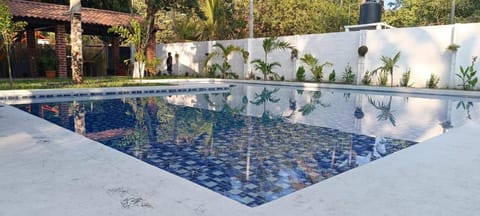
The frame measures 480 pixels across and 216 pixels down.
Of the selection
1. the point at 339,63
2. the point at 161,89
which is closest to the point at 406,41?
the point at 339,63

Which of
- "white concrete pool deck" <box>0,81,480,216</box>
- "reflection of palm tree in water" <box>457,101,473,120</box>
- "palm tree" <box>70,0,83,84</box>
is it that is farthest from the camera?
"palm tree" <box>70,0,83,84</box>

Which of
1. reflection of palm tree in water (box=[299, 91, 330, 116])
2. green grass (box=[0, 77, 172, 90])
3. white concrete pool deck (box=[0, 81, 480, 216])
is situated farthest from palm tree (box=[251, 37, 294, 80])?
white concrete pool deck (box=[0, 81, 480, 216])

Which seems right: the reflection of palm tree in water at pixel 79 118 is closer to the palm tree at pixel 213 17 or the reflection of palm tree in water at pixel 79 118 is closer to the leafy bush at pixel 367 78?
the leafy bush at pixel 367 78

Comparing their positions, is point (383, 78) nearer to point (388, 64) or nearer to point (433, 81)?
point (388, 64)

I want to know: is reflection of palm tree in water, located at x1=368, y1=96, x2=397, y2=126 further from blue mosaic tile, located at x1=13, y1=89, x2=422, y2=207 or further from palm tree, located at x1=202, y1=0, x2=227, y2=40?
palm tree, located at x1=202, y1=0, x2=227, y2=40

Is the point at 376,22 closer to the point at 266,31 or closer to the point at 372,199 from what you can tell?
the point at 266,31

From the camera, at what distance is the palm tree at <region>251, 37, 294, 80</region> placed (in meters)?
20.0

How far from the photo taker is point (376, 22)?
2067cm

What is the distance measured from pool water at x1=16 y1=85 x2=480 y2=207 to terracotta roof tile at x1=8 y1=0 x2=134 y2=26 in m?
8.44

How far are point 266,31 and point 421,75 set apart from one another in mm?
16045

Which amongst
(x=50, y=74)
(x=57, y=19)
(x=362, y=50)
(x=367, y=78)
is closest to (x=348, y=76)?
(x=367, y=78)

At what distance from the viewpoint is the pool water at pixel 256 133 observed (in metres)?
4.21

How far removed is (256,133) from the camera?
670 cm

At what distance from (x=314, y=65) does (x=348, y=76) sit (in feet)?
6.31
